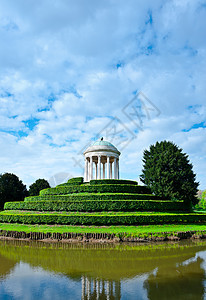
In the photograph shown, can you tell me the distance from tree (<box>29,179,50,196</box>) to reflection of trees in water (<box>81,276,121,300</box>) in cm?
6665

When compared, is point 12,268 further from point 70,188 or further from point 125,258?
point 70,188

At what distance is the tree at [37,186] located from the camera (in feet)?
235

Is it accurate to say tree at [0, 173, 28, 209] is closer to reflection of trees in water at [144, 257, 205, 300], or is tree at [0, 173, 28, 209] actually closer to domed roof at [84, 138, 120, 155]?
domed roof at [84, 138, 120, 155]

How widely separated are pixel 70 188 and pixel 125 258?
23479 millimetres

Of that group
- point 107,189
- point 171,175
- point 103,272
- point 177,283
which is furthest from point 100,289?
point 171,175

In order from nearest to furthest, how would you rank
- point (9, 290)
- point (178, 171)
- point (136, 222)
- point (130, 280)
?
point (9, 290) < point (130, 280) < point (136, 222) < point (178, 171)

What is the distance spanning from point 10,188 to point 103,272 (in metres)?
59.2

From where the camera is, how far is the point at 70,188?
114 ft

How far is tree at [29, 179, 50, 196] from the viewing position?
7150cm

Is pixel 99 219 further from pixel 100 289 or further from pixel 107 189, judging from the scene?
pixel 100 289

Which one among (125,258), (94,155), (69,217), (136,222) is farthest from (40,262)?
(94,155)

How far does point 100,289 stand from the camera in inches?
307

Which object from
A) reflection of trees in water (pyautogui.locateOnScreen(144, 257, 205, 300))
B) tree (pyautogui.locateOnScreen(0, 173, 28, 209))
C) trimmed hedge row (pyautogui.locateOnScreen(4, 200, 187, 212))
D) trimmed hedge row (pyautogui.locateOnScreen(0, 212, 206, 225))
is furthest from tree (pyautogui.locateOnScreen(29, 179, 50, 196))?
reflection of trees in water (pyautogui.locateOnScreen(144, 257, 205, 300))

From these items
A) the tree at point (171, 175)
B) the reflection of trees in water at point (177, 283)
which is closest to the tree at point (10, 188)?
the tree at point (171, 175)
